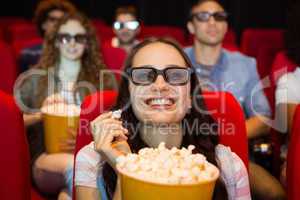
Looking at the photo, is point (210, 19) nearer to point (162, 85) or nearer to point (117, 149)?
point (162, 85)

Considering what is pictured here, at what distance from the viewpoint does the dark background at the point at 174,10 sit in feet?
18.1

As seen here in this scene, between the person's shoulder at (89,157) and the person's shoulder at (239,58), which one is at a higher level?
the person's shoulder at (239,58)

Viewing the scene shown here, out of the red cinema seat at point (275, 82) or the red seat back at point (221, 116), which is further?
the red cinema seat at point (275, 82)

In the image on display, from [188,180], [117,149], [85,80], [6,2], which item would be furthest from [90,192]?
[6,2]

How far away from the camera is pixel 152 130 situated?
1.31m

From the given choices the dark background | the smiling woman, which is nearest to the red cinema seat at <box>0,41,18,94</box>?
the smiling woman

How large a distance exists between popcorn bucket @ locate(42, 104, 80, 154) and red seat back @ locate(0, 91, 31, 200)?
10.1 inches

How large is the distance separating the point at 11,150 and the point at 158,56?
0.44 m

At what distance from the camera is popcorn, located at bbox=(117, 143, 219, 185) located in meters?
0.88

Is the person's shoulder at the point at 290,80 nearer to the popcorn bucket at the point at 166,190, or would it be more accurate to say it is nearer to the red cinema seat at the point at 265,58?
the popcorn bucket at the point at 166,190

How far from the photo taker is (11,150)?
124 centimetres

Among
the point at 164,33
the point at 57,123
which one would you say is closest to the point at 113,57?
the point at 57,123

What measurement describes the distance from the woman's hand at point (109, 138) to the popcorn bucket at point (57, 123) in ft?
1.25

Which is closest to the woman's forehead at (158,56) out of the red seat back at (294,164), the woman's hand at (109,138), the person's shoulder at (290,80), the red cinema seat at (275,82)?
the woman's hand at (109,138)
